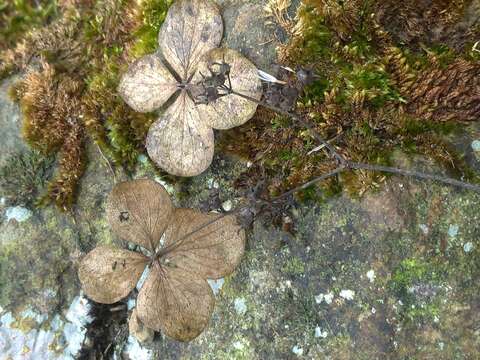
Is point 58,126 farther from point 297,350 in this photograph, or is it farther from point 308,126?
point 297,350

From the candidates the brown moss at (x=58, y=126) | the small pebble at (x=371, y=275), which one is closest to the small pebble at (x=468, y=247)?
the small pebble at (x=371, y=275)

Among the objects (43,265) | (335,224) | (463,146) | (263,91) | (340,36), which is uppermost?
(340,36)

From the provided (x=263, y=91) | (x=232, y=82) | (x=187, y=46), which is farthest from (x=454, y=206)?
(x=187, y=46)

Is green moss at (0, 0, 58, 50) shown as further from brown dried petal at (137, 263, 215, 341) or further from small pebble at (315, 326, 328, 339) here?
small pebble at (315, 326, 328, 339)

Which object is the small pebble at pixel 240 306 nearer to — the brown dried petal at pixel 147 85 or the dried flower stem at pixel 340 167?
the dried flower stem at pixel 340 167

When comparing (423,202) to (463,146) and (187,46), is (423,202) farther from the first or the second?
(187,46)

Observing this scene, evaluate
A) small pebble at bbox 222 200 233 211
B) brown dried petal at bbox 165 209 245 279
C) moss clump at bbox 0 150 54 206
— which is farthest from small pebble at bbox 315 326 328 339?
moss clump at bbox 0 150 54 206

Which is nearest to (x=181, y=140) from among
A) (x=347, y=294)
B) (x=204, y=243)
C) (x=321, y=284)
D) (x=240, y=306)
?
(x=204, y=243)
